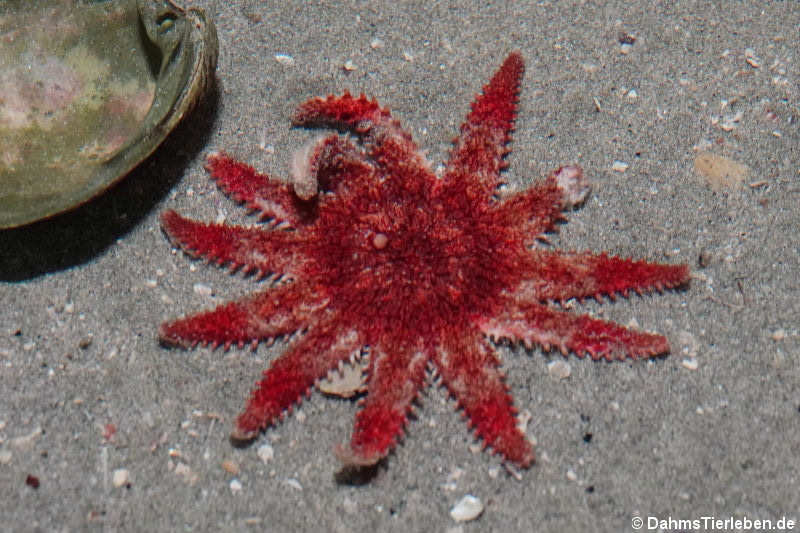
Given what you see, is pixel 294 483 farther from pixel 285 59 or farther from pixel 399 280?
pixel 285 59

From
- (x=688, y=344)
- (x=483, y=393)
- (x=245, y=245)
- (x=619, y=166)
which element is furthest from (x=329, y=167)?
(x=688, y=344)

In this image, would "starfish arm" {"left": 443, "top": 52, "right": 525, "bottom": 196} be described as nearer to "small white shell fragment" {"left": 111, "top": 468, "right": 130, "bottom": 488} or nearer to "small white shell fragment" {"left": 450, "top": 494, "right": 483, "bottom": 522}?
"small white shell fragment" {"left": 450, "top": 494, "right": 483, "bottom": 522}

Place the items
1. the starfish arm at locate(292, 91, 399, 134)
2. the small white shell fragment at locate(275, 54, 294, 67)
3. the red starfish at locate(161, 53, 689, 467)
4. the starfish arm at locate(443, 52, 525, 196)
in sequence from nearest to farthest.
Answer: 1. the red starfish at locate(161, 53, 689, 467)
2. the starfish arm at locate(443, 52, 525, 196)
3. the starfish arm at locate(292, 91, 399, 134)
4. the small white shell fragment at locate(275, 54, 294, 67)

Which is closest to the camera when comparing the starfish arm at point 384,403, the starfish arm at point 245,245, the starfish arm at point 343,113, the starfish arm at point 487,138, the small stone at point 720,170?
the starfish arm at point 384,403

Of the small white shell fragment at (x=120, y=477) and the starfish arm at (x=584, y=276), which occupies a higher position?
the starfish arm at (x=584, y=276)

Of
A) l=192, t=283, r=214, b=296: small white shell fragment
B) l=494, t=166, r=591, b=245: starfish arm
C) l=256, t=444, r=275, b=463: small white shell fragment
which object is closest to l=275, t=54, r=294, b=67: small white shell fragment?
l=192, t=283, r=214, b=296: small white shell fragment

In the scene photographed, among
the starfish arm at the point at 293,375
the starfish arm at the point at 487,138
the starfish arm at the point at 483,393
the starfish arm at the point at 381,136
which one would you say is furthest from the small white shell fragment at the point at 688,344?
the starfish arm at the point at 293,375

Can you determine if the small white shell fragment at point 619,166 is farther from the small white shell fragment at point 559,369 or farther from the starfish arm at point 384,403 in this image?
the starfish arm at point 384,403
